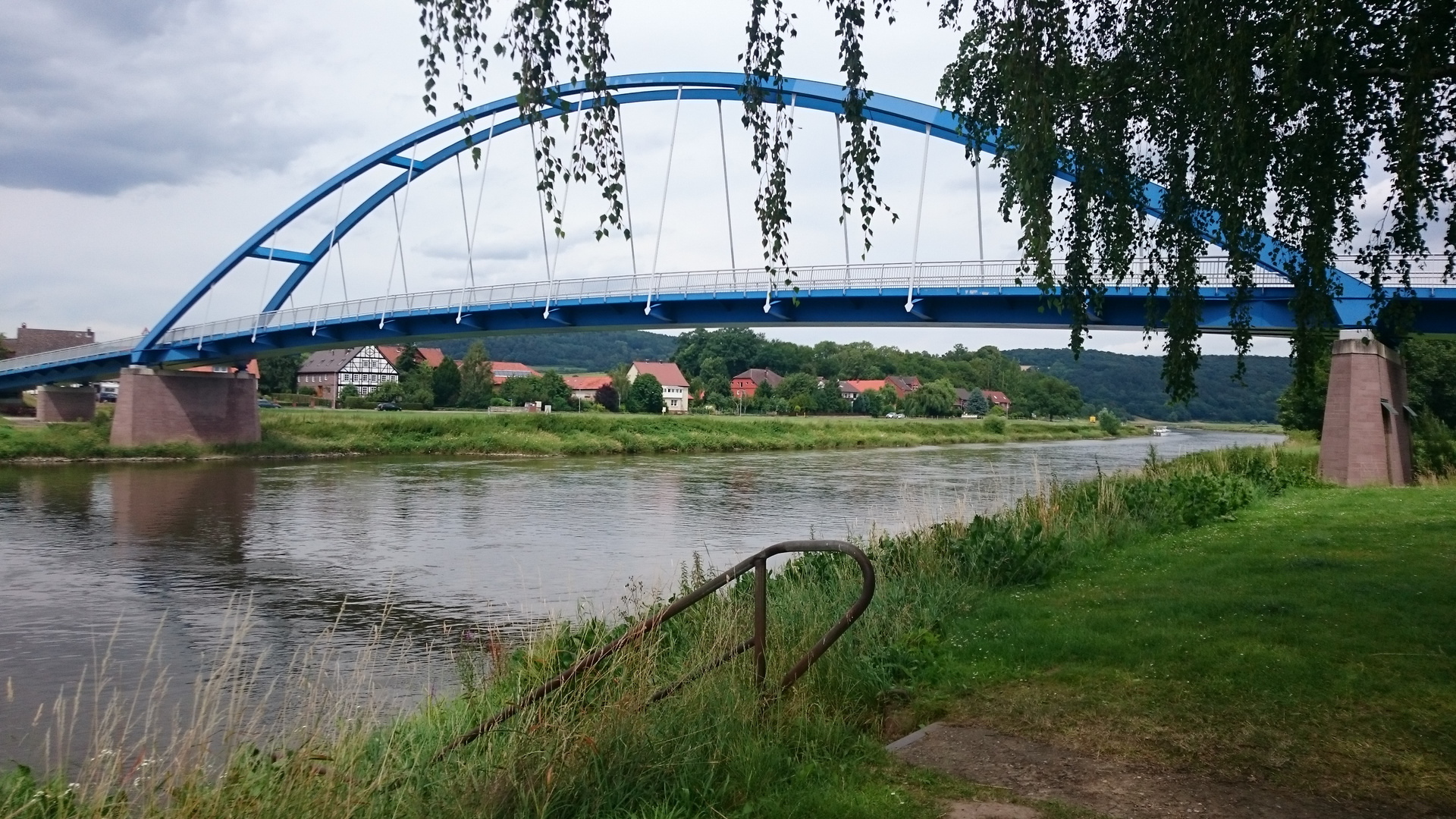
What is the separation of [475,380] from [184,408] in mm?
32634

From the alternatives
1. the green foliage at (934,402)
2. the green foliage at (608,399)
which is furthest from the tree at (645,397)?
the green foliage at (934,402)

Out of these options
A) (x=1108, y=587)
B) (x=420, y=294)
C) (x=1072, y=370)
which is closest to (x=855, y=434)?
(x=420, y=294)

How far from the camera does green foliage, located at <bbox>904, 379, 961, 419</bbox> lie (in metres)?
80.3

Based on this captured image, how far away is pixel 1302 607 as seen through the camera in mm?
6672

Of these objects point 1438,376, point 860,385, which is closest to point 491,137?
point 1438,376

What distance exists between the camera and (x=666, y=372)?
349 feet

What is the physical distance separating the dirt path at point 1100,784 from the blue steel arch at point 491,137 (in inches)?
172

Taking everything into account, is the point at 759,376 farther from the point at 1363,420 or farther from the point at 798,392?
the point at 1363,420

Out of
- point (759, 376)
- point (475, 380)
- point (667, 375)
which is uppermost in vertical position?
point (667, 375)

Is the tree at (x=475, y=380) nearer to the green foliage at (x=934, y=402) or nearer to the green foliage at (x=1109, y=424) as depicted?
the green foliage at (x=934, y=402)

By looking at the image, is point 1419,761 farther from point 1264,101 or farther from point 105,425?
point 105,425

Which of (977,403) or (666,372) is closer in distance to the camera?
(977,403)

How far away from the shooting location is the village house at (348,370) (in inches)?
3629

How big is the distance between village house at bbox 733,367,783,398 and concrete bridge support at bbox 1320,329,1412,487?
81949 millimetres
